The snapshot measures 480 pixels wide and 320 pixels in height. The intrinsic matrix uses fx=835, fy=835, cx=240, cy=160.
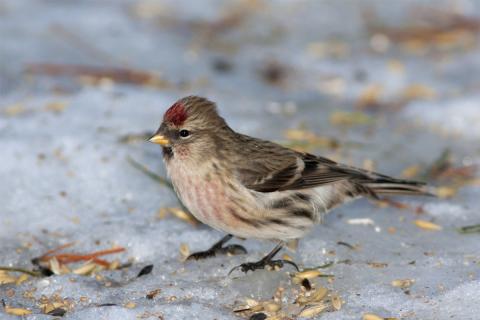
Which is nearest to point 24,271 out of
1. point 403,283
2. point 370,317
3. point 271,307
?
point 271,307

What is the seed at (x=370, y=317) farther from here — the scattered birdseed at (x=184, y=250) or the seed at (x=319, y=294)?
the scattered birdseed at (x=184, y=250)

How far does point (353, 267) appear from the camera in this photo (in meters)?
4.70

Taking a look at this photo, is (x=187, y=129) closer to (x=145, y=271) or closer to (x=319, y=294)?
(x=145, y=271)

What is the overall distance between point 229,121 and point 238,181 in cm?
204

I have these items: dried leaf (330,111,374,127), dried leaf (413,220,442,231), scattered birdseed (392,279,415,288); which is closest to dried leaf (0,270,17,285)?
scattered birdseed (392,279,415,288)

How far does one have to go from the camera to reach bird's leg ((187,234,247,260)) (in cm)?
481

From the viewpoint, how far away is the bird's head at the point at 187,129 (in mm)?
4832

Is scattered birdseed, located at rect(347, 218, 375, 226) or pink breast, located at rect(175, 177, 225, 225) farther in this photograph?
scattered birdseed, located at rect(347, 218, 375, 226)

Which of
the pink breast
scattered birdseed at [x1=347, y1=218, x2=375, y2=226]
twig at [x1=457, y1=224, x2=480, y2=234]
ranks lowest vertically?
scattered birdseed at [x1=347, y1=218, x2=375, y2=226]

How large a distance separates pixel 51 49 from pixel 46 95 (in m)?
0.97

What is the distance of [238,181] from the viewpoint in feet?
15.7

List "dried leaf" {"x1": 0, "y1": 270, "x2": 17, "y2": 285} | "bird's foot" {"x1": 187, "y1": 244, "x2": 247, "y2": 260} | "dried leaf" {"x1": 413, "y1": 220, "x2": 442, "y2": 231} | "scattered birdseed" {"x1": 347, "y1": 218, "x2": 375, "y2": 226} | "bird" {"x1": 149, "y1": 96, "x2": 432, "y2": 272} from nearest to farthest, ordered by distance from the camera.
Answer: "dried leaf" {"x1": 0, "y1": 270, "x2": 17, "y2": 285} → "bird" {"x1": 149, "y1": 96, "x2": 432, "y2": 272} → "bird's foot" {"x1": 187, "y1": 244, "x2": 247, "y2": 260} → "dried leaf" {"x1": 413, "y1": 220, "x2": 442, "y2": 231} → "scattered birdseed" {"x1": 347, "y1": 218, "x2": 375, "y2": 226}

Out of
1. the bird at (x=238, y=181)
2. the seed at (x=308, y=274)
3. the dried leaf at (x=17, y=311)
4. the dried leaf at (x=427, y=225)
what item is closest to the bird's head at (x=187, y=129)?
the bird at (x=238, y=181)

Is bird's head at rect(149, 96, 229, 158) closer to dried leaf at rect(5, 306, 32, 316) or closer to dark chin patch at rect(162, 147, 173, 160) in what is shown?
dark chin patch at rect(162, 147, 173, 160)
